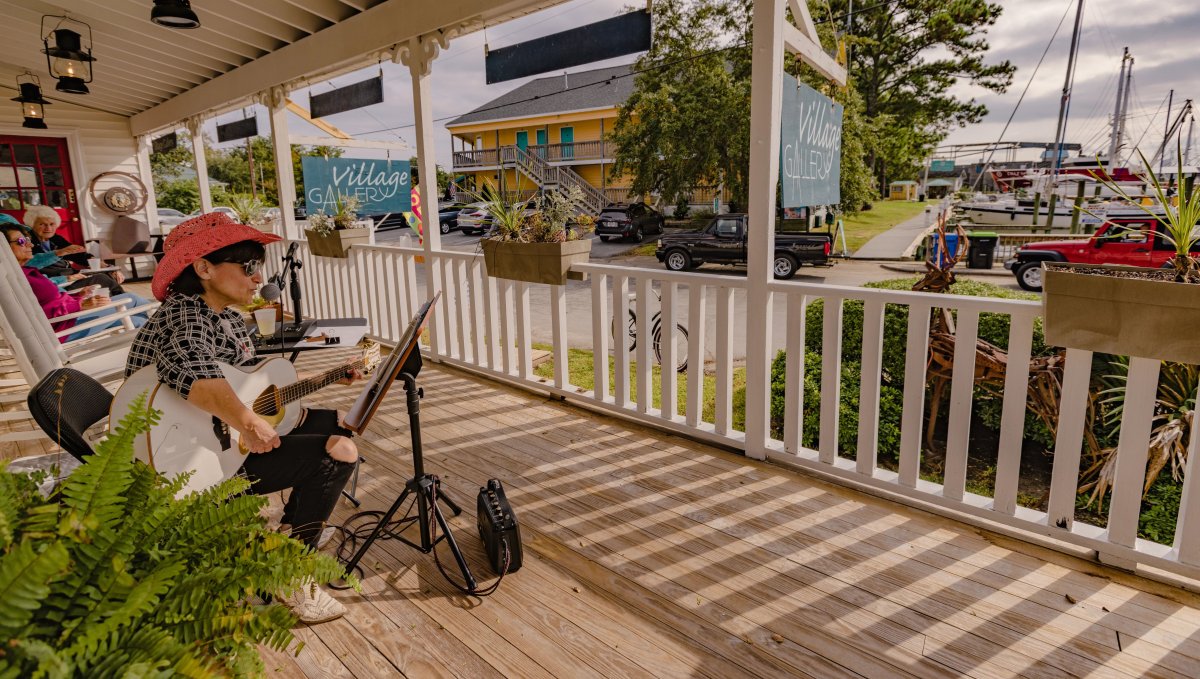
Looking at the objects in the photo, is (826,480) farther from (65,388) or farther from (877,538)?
(65,388)

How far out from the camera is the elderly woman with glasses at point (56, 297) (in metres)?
3.38

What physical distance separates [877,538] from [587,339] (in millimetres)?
4689

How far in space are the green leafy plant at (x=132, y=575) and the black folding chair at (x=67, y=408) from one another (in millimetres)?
1064

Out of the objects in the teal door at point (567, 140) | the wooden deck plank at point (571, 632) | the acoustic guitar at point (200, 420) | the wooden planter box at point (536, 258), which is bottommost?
the wooden deck plank at point (571, 632)

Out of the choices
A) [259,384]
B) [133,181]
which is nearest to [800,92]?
[259,384]

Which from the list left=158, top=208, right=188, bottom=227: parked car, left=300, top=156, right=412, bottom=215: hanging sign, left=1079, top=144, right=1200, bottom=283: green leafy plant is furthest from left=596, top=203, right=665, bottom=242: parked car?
left=1079, top=144, right=1200, bottom=283: green leafy plant

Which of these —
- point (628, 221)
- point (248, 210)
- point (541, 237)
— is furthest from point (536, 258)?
point (628, 221)

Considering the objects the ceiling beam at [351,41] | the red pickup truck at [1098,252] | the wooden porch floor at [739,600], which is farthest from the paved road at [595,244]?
the wooden porch floor at [739,600]

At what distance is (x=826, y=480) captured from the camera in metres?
2.64

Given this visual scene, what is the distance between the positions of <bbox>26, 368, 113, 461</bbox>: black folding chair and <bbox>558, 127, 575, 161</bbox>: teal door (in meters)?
21.8

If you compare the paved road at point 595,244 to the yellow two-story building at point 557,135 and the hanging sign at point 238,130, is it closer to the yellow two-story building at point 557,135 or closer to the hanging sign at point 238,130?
the yellow two-story building at point 557,135

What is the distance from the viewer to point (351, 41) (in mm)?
4465

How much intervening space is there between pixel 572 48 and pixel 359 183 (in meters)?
2.97

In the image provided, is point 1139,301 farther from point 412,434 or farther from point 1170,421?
point 412,434
